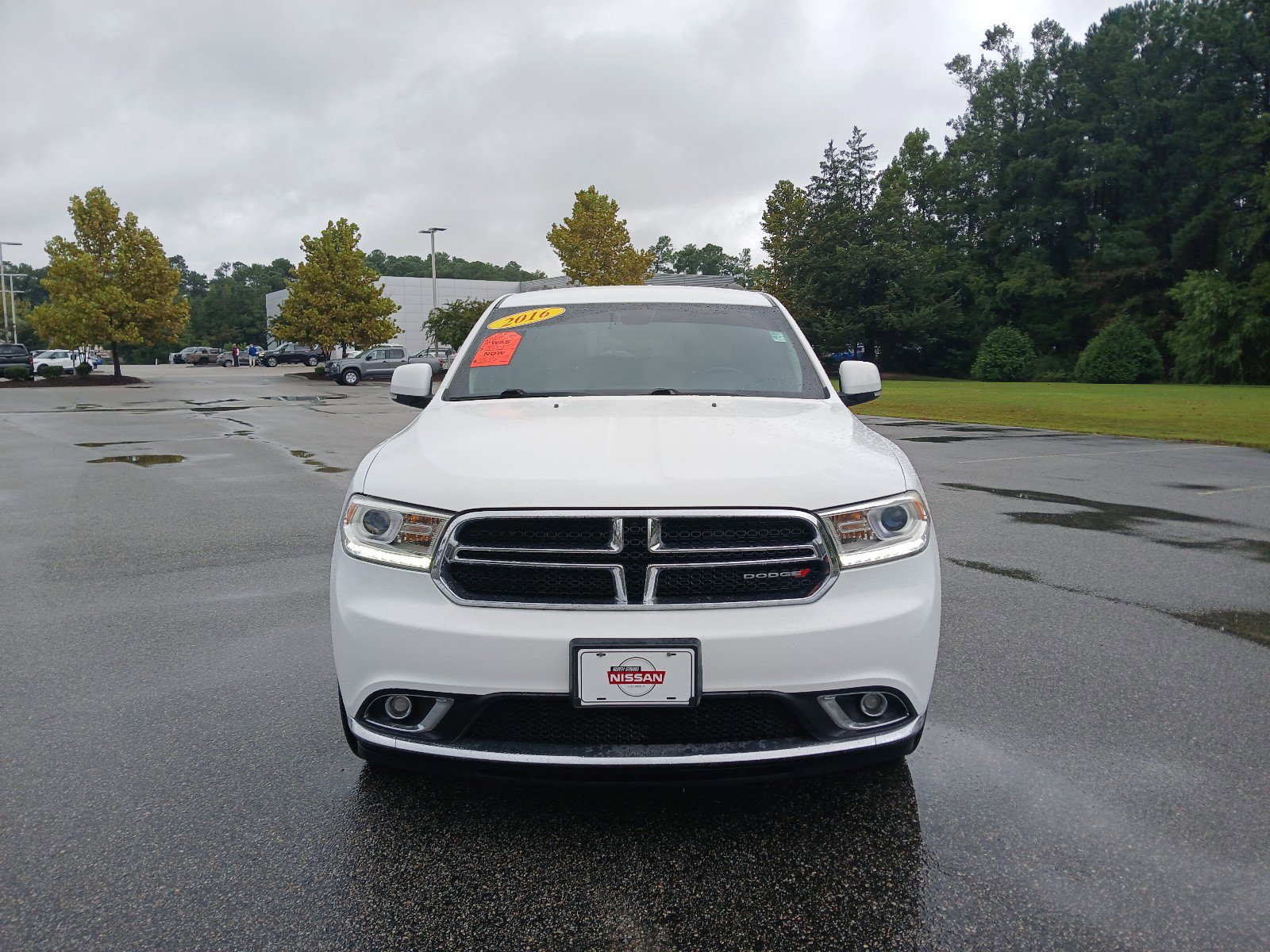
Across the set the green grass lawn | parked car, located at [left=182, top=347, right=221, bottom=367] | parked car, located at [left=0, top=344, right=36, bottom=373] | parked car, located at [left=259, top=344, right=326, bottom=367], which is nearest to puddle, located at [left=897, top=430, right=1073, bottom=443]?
the green grass lawn

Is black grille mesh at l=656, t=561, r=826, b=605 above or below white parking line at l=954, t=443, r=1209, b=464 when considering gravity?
above

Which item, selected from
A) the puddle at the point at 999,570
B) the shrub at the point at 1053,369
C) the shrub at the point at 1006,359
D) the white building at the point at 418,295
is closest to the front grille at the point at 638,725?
the puddle at the point at 999,570

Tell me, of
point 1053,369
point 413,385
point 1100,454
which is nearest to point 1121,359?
point 1053,369

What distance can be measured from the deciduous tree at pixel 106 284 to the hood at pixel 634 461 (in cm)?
4231

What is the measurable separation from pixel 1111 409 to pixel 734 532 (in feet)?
78.0

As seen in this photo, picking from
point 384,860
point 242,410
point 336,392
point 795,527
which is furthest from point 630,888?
point 336,392

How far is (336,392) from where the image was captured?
114 feet

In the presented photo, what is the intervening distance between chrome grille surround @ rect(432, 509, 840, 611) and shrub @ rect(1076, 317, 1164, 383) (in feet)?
158

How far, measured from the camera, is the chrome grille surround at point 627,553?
8.14ft

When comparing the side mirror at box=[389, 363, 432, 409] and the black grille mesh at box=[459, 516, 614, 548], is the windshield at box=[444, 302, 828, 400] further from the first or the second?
the black grille mesh at box=[459, 516, 614, 548]

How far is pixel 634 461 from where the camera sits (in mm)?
2666

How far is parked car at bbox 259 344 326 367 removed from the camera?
2603 inches

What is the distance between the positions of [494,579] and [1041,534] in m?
6.06

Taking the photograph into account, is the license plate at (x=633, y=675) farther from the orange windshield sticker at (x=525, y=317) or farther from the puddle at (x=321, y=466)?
the puddle at (x=321, y=466)
